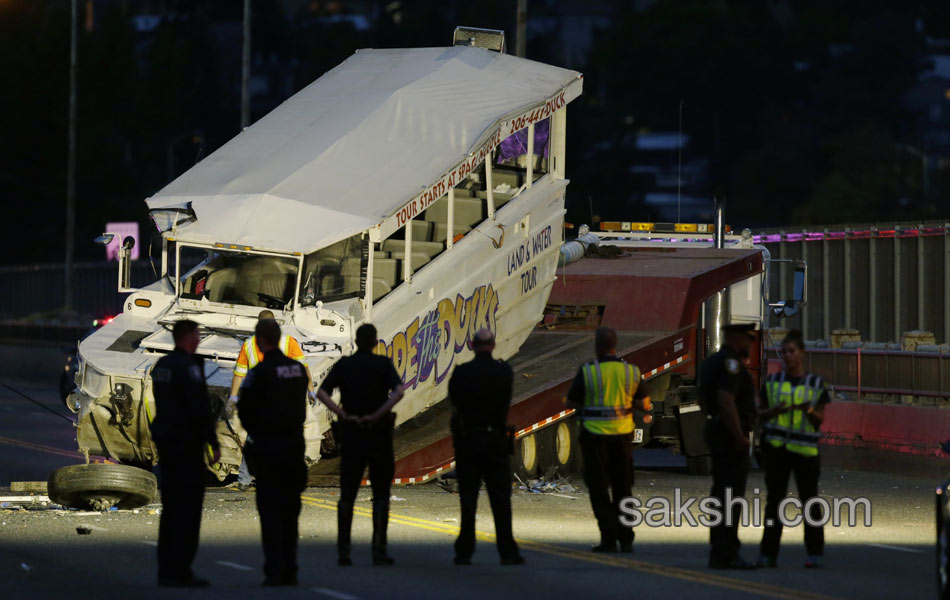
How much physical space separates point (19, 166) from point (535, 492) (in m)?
60.6

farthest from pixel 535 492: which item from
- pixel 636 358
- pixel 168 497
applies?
pixel 168 497

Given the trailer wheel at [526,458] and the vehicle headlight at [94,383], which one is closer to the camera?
the vehicle headlight at [94,383]

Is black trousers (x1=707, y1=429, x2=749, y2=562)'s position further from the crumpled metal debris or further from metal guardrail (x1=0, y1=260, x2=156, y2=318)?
metal guardrail (x1=0, y1=260, x2=156, y2=318)

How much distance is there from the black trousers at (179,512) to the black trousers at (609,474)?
125 inches

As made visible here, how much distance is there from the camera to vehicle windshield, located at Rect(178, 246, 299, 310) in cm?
1772

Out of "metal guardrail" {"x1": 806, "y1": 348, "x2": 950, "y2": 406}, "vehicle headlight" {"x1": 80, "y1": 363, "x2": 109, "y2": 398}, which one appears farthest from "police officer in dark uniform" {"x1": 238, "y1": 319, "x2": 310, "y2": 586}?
"metal guardrail" {"x1": 806, "y1": 348, "x2": 950, "y2": 406}

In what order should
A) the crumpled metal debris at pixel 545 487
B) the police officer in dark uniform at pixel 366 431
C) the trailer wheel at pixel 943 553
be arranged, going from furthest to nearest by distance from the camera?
the crumpled metal debris at pixel 545 487, the police officer in dark uniform at pixel 366 431, the trailer wheel at pixel 943 553

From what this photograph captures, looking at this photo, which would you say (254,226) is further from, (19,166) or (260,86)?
(260,86)

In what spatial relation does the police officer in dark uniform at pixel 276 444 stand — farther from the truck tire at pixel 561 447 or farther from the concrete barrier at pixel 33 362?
the concrete barrier at pixel 33 362

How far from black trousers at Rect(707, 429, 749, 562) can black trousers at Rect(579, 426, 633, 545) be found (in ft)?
3.35

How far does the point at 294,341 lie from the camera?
16.7 metres

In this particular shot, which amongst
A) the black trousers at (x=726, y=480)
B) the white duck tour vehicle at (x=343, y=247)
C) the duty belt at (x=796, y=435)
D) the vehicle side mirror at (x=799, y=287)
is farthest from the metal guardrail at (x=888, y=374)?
the black trousers at (x=726, y=480)

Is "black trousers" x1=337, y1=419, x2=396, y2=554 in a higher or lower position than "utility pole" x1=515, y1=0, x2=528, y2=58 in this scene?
lower

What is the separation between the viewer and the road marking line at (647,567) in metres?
12.2
